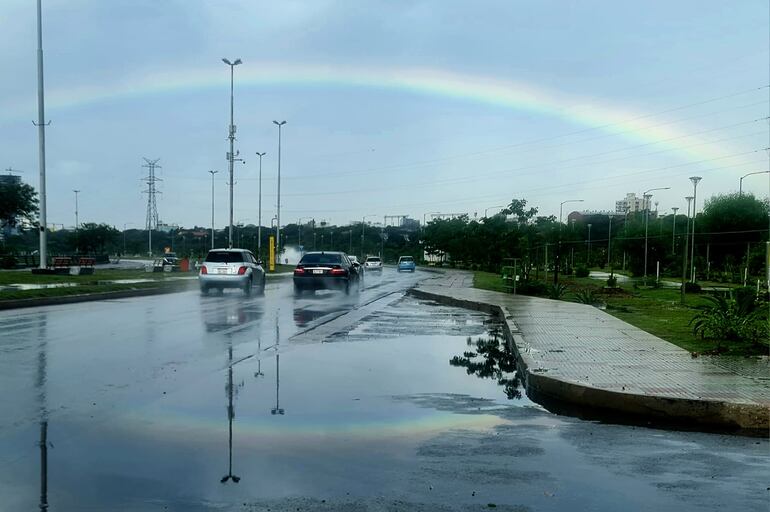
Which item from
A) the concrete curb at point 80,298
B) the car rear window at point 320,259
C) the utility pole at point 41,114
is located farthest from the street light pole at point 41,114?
the car rear window at point 320,259

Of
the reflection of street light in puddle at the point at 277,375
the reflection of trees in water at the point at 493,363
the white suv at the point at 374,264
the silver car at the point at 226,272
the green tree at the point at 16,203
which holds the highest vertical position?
the green tree at the point at 16,203

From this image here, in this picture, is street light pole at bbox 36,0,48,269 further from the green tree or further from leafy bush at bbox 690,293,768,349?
leafy bush at bbox 690,293,768,349

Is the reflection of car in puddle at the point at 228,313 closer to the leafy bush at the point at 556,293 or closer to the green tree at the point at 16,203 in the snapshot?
the leafy bush at the point at 556,293

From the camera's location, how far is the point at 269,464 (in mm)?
5902

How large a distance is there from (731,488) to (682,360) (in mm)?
6263

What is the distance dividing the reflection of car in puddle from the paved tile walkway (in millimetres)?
6598

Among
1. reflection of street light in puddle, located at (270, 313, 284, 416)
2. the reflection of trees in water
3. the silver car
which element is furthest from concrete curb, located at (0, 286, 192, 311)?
the reflection of trees in water

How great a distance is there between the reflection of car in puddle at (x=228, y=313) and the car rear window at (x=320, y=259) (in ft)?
22.9

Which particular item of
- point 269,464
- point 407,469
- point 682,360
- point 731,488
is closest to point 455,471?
point 407,469

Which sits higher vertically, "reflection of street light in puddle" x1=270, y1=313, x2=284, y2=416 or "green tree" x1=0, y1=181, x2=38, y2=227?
"green tree" x1=0, y1=181, x2=38, y2=227

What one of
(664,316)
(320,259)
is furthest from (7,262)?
(664,316)

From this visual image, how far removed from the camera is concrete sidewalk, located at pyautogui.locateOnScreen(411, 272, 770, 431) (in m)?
7.98

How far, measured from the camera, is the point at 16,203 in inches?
2172

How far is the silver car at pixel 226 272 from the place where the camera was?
29.1 metres
